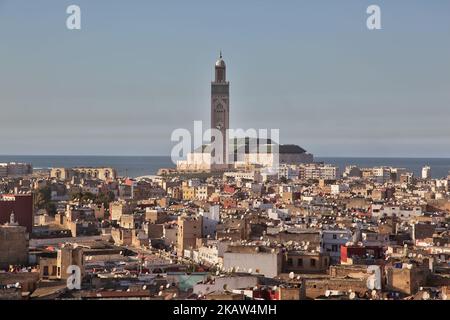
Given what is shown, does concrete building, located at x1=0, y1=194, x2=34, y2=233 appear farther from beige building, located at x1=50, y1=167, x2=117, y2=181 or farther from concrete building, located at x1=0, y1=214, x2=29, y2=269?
beige building, located at x1=50, y1=167, x2=117, y2=181

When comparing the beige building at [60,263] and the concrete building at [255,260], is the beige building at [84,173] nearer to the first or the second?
the concrete building at [255,260]

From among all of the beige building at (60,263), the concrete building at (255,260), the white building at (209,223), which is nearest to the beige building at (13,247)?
the beige building at (60,263)

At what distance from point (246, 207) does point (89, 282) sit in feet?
38.6

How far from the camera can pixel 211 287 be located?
9070 mm

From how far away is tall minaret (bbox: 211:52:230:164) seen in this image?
4766 cm

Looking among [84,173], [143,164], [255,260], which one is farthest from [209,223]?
[143,164]

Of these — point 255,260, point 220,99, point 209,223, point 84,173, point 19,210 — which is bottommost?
Result: point 255,260

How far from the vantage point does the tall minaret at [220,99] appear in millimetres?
47656

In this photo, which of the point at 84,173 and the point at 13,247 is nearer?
the point at 13,247

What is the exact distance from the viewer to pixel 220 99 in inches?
1908

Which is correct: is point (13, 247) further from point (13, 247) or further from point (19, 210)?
point (19, 210)

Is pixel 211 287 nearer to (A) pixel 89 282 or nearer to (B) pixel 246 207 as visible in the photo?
(A) pixel 89 282

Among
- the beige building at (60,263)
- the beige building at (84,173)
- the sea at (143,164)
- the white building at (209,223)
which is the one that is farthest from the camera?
the sea at (143,164)

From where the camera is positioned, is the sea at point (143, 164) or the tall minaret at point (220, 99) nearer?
the tall minaret at point (220, 99)
